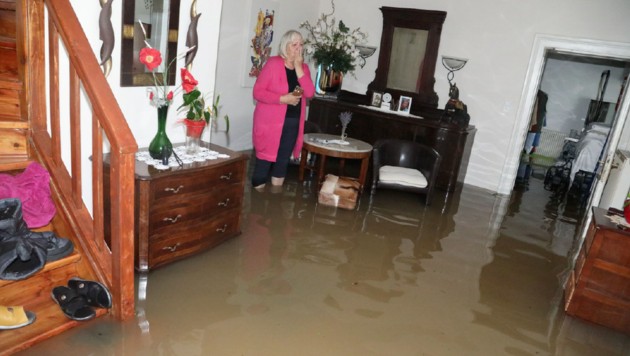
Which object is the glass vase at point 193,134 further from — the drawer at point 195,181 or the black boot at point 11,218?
the black boot at point 11,218

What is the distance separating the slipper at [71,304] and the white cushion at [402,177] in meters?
3.32

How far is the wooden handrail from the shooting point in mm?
2127

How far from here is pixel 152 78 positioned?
3.15m

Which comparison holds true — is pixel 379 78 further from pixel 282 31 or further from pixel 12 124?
pixel 12 124

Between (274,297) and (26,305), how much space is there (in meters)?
1.32

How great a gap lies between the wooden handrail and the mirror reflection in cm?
500

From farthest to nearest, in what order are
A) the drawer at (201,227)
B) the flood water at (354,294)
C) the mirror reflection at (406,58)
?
the mirror reflection at (406,58), the drawer at (201,227), the flood water at (354,294)

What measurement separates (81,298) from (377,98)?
5.15 metres

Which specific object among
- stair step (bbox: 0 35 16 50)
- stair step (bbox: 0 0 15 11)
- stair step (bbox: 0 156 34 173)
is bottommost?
stair step (bbox: 0 156 34 173)

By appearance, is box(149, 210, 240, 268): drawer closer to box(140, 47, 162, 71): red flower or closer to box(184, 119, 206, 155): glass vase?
box(184, 119, 206, 155): glass vase

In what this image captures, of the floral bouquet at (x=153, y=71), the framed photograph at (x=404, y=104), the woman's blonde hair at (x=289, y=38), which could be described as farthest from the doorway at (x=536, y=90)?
the floral bouquet at (x=153, y=71)

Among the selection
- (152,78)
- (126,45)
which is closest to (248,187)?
(152,78)

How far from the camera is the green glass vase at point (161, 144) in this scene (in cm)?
292

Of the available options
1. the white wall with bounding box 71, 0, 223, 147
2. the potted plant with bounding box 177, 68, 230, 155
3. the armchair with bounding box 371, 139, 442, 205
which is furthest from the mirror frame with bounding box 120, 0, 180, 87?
the armchair with bounding box 371, 139, 442, 205
